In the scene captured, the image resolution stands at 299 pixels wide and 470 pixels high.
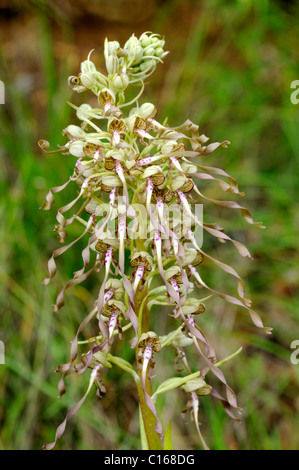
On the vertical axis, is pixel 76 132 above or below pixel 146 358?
above

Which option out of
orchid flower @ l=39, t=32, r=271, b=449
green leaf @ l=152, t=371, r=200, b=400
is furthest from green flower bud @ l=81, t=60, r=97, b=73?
green leaf @ l=152, t=371, r=200, b=400

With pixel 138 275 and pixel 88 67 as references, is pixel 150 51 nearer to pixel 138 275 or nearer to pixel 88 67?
pixel 88 67

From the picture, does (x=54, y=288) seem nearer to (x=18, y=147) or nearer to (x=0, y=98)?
(x=18, y=147)

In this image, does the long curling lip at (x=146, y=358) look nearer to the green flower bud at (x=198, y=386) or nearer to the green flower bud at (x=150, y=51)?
the green flower bud at (x=198, y=386)

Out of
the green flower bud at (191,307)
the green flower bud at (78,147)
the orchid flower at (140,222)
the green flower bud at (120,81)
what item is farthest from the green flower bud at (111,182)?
the green flower bud at (191,307)

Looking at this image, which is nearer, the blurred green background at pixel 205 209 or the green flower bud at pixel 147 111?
the green flower bud at pixel 147 111

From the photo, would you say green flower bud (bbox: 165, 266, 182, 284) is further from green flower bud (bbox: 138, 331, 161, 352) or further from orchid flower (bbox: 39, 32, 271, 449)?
green flower bud (bbox: 138, 331, 161, 352)

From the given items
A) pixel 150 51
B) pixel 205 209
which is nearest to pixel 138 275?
pixel 150 51

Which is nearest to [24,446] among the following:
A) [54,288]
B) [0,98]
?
[54,288]

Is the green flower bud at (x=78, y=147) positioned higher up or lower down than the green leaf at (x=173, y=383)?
higher up
